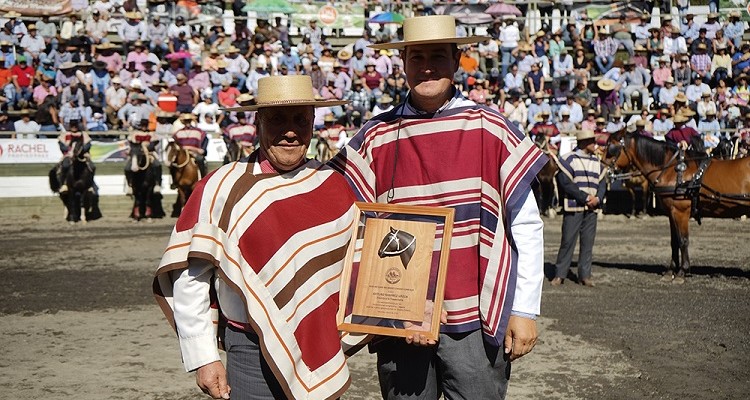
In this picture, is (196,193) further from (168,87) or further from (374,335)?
(168,87)

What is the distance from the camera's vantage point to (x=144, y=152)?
2047 centimetres

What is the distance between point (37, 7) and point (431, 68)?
24.2m

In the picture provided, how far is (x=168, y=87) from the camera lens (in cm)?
2314

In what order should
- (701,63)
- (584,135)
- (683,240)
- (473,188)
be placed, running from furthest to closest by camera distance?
(701,63) → (683,240) → (584,135) → (473,188)

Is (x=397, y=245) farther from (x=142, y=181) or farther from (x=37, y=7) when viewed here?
(x=37, y=7)

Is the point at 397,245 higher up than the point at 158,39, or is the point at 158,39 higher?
the point at 397,245

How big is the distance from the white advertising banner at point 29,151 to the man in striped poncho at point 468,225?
18353 millimetres

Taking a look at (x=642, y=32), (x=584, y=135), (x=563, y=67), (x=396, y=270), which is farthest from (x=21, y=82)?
(x=396, y=270)

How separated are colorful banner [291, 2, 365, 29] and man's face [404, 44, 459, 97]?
79.1 ft

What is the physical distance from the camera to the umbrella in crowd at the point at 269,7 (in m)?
27.1

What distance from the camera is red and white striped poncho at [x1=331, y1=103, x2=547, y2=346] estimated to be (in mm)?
3709

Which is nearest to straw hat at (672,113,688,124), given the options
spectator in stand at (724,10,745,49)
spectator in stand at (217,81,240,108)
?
spectator in stand at (724,10,745,49)

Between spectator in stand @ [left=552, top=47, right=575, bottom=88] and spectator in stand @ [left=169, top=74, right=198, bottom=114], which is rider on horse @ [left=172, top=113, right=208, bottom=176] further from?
spectator in stand @ [left=552, top=47, right=575, bottom=88]

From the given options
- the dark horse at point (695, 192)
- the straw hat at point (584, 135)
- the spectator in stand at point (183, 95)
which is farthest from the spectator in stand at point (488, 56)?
the straw hat at point (584, 135)
